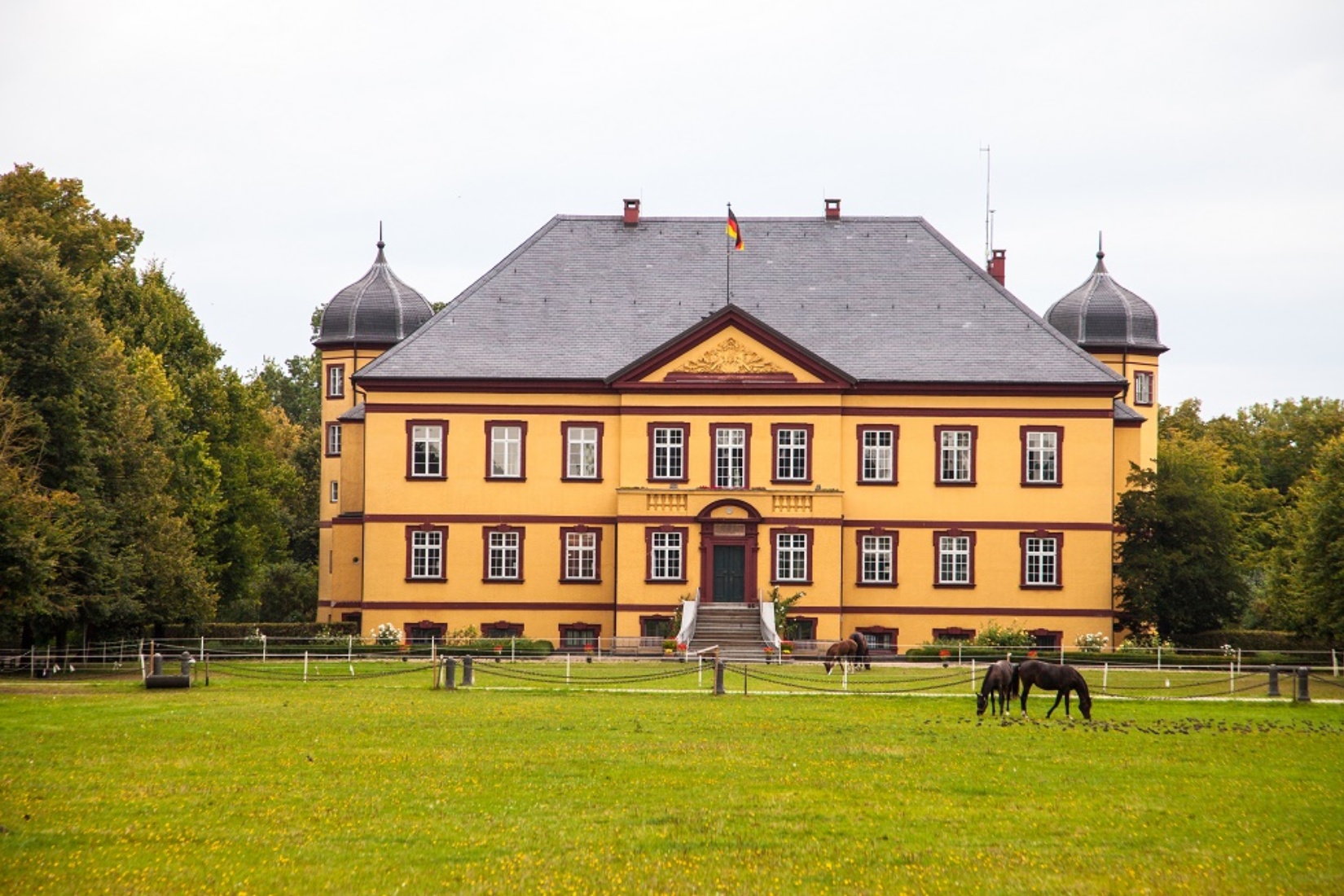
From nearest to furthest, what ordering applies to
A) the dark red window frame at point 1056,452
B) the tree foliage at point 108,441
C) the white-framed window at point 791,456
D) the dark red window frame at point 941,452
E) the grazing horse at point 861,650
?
the tree foliage at point 108,441, the grazing horse at point 861,650, the white-framed window at point 791,456, the dark red window frame at point 1056,452, the dark red window frame at point 941,452

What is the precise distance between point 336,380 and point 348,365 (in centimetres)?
85

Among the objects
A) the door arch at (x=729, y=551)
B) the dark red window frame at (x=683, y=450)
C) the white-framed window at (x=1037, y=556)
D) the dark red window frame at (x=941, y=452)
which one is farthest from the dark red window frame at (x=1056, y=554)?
the dark red window frame at (x=683, y=450)

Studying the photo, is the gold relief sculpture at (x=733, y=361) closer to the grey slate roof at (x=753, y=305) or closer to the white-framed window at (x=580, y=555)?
the grey slate roof at (x=753, y=305)

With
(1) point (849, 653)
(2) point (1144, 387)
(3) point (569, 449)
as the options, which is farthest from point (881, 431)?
(1) point (849, 653)

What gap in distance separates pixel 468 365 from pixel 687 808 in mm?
34812

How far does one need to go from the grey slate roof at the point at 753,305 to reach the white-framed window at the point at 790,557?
17.1 feet

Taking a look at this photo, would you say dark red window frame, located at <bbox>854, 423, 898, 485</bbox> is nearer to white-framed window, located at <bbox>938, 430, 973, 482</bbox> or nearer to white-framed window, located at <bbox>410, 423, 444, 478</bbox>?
white-framed window, located at <bbox>938, 430, 973, 482</bbox>

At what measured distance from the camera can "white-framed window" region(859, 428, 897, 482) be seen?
52.3 meters

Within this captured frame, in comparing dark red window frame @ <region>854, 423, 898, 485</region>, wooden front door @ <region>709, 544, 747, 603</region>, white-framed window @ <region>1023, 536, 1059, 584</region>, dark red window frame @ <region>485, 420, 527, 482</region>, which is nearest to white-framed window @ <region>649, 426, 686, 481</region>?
wooden front door @ <region>709, 544, 747, 603</region>

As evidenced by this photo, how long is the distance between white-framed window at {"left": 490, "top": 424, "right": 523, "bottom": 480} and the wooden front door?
21.8 feet

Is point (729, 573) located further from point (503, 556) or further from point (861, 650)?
point (861, 650)

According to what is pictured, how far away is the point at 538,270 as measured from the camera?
183ft

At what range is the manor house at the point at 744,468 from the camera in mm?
51469

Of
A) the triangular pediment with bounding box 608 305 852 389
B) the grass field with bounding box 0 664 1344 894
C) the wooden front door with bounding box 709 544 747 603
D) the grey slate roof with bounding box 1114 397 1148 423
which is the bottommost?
the grass field with bounding box 0 664 1344 894
